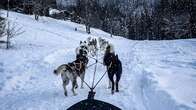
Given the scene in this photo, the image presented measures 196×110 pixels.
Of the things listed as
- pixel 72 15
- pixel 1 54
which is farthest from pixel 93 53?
pixel 72 15

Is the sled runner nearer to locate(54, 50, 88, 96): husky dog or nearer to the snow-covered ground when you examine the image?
the snow-covered ground

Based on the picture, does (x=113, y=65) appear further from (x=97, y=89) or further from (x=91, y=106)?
(x=91, y=106)

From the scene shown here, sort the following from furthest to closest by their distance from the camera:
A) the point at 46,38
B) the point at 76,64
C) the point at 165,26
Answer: the point at 165,26, the point at 46,38, the point at 76,64

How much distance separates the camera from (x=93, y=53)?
23391mm

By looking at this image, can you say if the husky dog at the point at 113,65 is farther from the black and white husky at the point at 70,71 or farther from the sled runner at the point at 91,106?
the sled runner at the point at 91,106

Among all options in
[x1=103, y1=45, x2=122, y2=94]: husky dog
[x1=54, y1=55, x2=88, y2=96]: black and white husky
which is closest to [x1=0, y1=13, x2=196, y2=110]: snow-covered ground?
[x1=54, y1=55, x2=88, y2=96]: black and white husky

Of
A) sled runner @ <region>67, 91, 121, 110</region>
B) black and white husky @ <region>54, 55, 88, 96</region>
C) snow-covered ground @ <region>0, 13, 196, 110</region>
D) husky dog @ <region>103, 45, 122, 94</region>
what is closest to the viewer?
sled runner @ <region>67, 91, 121, 110</region>

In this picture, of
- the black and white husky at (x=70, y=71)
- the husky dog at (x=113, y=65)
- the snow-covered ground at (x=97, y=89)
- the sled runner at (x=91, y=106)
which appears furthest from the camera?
the husky dog at (x=113, y=65)

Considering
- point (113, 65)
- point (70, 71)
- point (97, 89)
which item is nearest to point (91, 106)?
point (70, 71)

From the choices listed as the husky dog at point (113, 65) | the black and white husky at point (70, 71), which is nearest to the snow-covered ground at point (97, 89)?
the black and white husky at point (70, 71)

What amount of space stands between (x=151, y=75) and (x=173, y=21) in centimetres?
4872

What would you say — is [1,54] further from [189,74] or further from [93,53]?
[189,74]

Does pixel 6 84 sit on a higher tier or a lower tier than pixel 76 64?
→ lower

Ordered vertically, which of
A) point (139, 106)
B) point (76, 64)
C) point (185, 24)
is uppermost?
point (185, 24)
